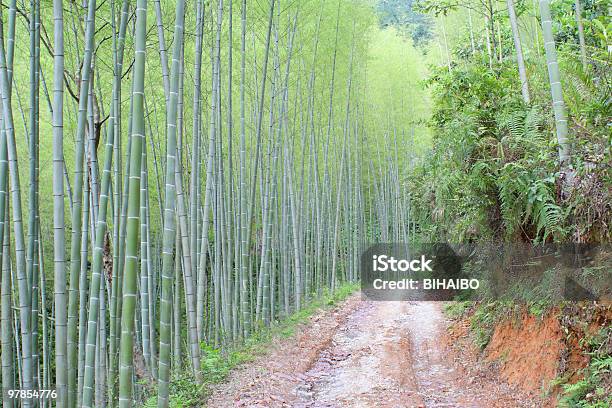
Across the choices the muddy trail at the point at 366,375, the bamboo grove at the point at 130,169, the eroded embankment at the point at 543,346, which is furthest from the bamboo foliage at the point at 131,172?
the eroded embankment at the point at 543,346

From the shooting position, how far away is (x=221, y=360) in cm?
511

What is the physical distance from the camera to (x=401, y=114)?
12789mm

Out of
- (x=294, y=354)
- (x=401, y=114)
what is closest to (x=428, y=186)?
(x=294, y=354)

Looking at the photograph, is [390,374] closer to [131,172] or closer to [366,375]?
[366,375]

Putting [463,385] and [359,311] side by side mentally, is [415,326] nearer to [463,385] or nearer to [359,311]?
[359,311]

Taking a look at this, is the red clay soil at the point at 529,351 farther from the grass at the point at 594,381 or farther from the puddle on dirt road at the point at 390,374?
the grass at the point at 594,381

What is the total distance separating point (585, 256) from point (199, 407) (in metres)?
2.74

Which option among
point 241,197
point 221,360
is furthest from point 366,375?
point 241,197

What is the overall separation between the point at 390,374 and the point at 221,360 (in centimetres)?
155

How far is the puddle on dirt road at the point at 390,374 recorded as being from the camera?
4000mm

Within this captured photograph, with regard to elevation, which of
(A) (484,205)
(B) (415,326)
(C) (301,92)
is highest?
(C) (301,92)

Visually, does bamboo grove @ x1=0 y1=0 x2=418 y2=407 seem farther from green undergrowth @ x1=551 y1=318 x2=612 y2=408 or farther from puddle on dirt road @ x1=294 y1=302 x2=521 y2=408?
green undergrowth @ x1=551 y1=318 x2=612 y2=408

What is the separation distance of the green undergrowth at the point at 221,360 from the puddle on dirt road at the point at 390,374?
0.61 metres

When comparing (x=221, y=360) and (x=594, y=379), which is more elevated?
(x=594, y=379)
